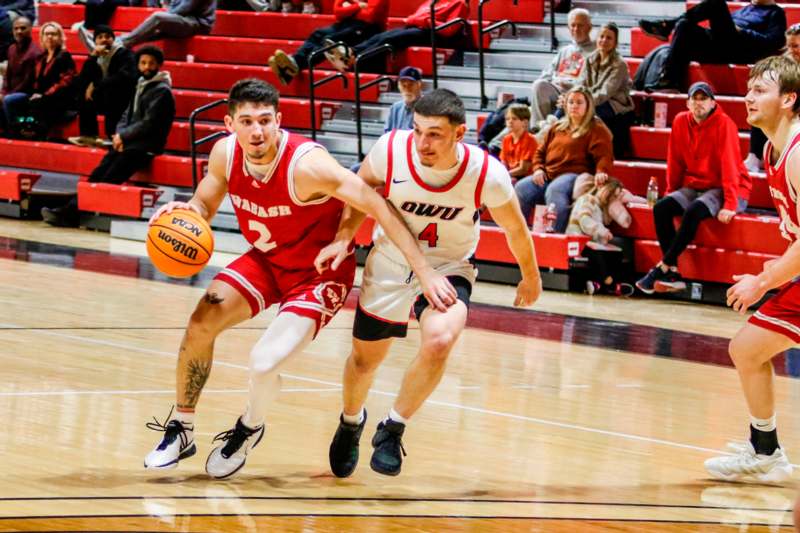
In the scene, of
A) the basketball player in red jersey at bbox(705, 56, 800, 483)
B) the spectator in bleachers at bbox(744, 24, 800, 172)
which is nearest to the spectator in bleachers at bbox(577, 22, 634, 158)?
the spectator in bleachers at bbox(744, 24, 800, 172)

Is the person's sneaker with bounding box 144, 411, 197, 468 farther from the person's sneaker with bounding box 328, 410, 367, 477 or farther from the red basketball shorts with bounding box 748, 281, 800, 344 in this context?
the red basketball shorts with bounding box 748, 281, 800, 344

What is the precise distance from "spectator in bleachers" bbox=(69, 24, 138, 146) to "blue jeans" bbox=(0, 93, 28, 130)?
0.78 meters

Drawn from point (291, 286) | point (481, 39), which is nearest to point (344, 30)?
point (481, 39)

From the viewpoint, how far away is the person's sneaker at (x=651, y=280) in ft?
34.6

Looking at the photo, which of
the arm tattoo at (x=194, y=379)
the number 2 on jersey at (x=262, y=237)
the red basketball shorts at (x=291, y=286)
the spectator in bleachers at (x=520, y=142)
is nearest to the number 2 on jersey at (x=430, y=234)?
the red basketball shorts at (x=291, y=286)

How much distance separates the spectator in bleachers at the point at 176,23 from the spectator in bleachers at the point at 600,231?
6.42 m

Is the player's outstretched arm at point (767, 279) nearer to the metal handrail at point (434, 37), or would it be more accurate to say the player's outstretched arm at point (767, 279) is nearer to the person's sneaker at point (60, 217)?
the metal handrail at point (434, 37)

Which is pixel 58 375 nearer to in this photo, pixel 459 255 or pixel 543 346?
pixel 459 255

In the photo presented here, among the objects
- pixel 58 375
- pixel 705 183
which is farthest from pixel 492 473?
pixel 705 183

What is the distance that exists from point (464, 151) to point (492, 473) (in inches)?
46.6

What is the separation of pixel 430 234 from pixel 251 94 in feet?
2.73

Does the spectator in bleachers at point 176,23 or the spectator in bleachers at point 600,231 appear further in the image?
the spectator in bleachers at point 176,23

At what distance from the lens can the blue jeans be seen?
15.1 meters

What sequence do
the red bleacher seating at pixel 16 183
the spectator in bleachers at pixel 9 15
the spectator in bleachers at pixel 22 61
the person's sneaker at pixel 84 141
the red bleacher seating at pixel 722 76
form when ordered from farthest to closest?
the spectator in bleachers at pixel 9 15 < the spectator in bleachers at pixel 22 61 < the person's sneaker at pixel 84 141 < the red bleacher seating at pixel 16 183 < the red bleacher seating at pixel 722 76
